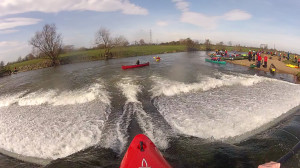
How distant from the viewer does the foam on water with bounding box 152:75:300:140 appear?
8094mm

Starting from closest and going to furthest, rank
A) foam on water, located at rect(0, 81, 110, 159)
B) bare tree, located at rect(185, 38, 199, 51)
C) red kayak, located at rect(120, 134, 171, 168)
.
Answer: red kayak, located at rect(120, 134, 171, 168), foam on water, located at rect(0, 81, 110, 159), bare tree, located at rect(185, 38, 199, 51)

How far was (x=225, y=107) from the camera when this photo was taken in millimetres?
10469

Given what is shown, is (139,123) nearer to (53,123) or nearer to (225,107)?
(53,123)

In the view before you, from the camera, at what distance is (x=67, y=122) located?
9.30m

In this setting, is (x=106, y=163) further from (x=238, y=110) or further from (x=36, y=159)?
(x=238, y=110)

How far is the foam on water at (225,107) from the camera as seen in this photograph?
26.6ft

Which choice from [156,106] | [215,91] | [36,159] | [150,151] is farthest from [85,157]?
[215,91]

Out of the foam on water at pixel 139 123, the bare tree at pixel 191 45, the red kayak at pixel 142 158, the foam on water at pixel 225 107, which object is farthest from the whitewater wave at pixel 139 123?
the bare tree at pixel 191 45

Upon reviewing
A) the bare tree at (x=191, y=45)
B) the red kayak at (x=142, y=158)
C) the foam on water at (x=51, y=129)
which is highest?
the bare tree at (x=191, y=45)

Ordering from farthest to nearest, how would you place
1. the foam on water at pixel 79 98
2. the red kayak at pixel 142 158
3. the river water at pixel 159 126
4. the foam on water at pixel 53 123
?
1. the foam on water at pixel 79 98
2. the foam on water at pixel 53 123
3. the river water at pixel 159 126
4. the red kayak at pixel 142 158

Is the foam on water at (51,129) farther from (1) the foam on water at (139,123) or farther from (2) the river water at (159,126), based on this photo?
(1) the foam on water at (139,123)

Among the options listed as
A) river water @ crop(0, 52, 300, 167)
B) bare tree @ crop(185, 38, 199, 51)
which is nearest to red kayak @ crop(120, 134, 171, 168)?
river water @ crop(0, 52, 300, 167)

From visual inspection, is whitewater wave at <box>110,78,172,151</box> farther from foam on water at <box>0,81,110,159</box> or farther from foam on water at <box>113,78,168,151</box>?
foam on water at <box>0,81,110,159</box>

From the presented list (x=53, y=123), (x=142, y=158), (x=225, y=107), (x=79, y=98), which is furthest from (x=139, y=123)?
(x=79, y=98)
